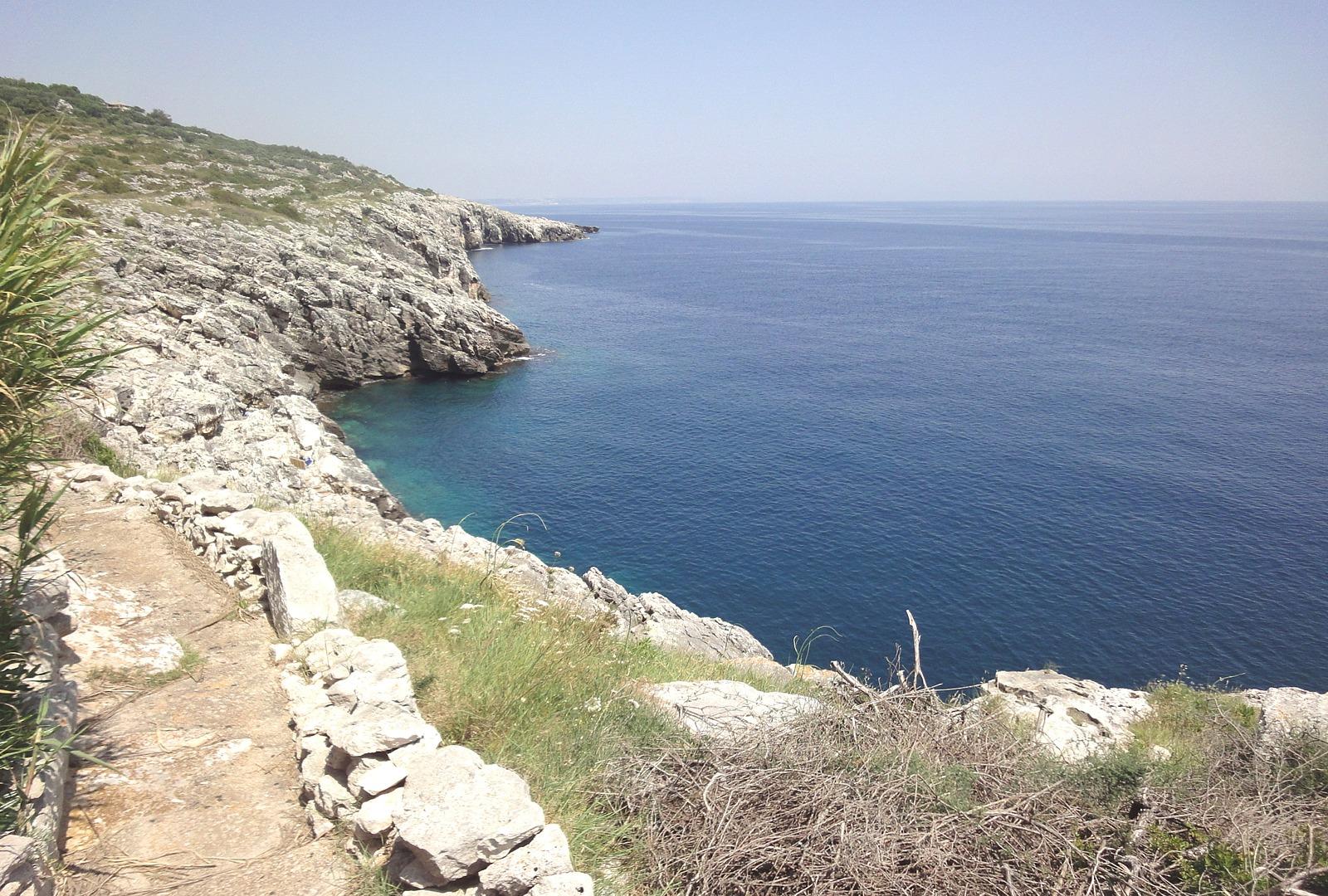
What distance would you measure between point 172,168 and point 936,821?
8854cm

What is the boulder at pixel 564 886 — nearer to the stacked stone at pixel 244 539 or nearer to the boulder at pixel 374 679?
the boulder at pixel 374 679

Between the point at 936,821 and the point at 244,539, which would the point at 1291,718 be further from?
the point at 244,539

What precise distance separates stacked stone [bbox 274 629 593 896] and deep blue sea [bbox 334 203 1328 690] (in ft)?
91.4

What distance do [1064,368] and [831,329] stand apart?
2646cm

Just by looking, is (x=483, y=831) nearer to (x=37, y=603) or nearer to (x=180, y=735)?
(x=180, y=735)

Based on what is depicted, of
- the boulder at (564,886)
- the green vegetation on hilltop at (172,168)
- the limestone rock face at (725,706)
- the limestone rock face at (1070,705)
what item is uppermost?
the green vegetation on hilltop at (172,168)

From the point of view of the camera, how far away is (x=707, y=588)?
3638cm

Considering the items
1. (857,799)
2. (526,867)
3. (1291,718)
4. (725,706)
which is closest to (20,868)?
(526,867)

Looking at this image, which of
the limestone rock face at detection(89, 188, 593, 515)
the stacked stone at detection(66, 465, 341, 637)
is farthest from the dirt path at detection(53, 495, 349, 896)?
the limestone rock face at detection(89, 188, 593, 515)

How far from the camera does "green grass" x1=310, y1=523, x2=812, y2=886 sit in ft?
20.5

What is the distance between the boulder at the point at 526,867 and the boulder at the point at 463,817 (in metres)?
0.12

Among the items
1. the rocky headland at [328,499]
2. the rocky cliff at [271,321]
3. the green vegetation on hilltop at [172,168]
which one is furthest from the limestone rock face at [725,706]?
the green vegetation on hilltop at [172,168]

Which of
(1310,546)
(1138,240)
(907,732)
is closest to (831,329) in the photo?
(1310,546)

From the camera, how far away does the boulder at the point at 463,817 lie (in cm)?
511
